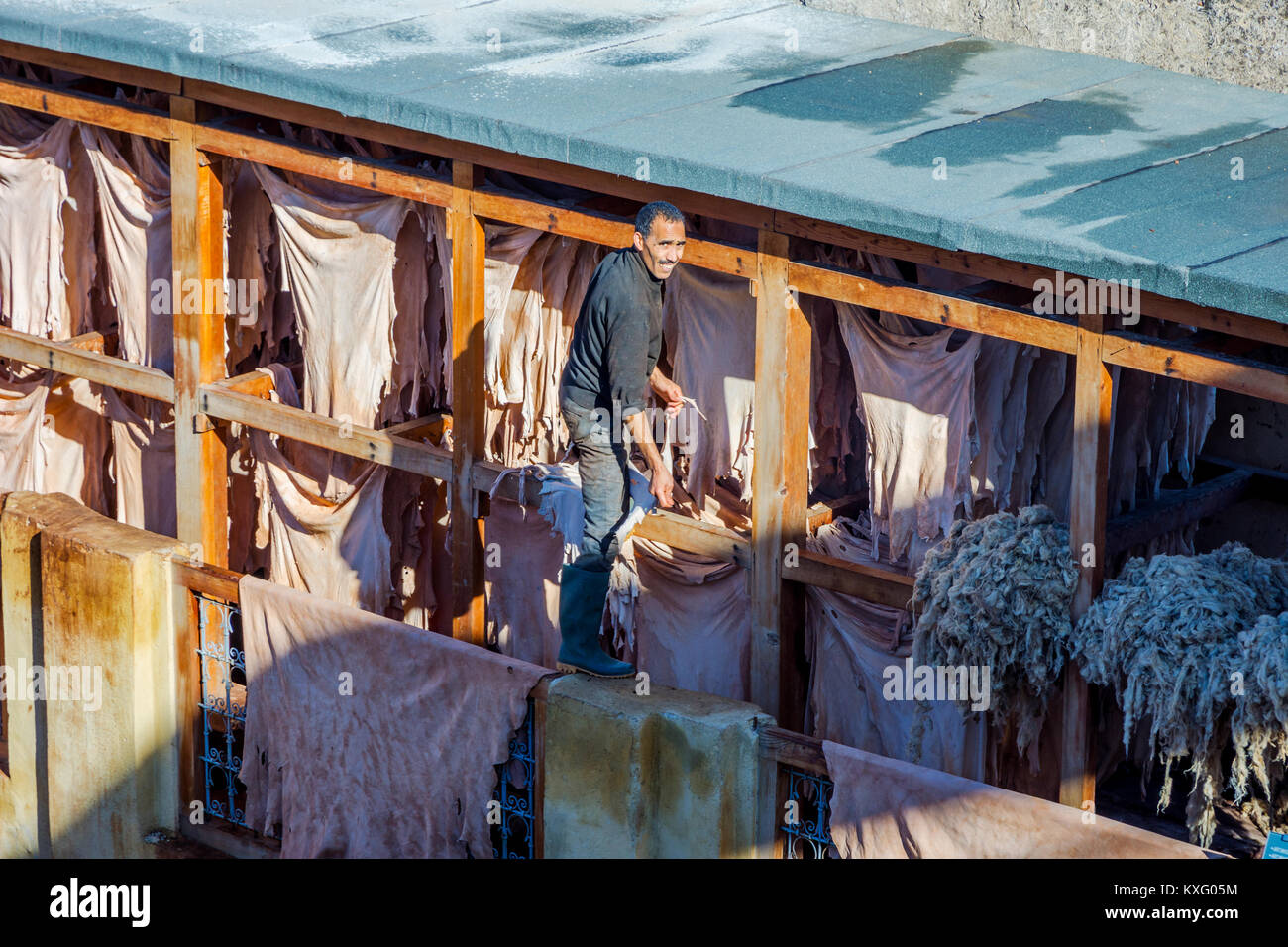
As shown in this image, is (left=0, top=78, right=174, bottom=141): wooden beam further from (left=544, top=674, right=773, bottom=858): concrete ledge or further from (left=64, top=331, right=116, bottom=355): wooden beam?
(left=544, top=674, right=773, bottom=858): concrete ledge

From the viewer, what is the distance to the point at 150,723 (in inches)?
395

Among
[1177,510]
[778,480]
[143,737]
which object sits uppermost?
[778,480]

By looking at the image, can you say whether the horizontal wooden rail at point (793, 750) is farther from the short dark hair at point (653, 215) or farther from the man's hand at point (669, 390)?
the short dark hair at point (653, 215)

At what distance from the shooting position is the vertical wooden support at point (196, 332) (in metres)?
11.0

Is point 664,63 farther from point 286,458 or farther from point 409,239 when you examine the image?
point 286,458

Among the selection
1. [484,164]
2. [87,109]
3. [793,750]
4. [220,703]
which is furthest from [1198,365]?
[87,109]

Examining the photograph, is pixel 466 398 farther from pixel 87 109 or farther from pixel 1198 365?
pixel 1198 365

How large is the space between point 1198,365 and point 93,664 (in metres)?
5.71

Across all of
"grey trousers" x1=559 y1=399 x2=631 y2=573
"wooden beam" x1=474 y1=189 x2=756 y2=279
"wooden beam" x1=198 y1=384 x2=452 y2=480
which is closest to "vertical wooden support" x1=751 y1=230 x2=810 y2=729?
"wooden beam" x1=474 y1=189 x2=756 y2=279

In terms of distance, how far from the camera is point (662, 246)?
8.23 metres

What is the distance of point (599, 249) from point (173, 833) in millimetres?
3736

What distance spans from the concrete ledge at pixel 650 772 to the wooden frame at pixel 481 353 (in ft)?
4.22

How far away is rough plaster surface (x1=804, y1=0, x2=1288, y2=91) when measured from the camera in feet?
30.4

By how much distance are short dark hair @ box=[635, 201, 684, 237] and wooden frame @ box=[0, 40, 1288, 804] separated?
0.65 m
